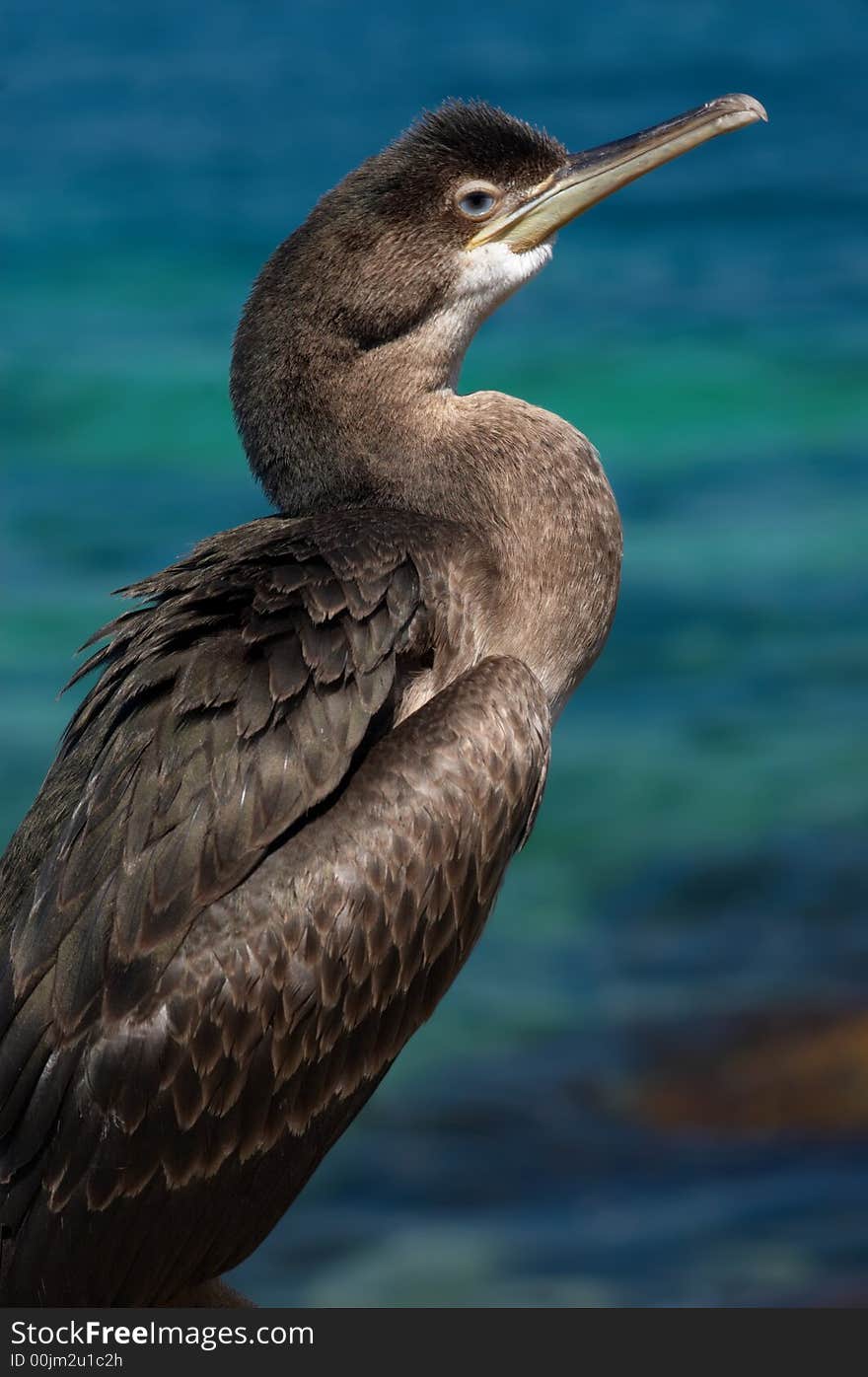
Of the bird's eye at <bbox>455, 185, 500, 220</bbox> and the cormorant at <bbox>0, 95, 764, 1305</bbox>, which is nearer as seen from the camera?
the cormorant at <bbox>0, 95, 764, 1305</bbox>

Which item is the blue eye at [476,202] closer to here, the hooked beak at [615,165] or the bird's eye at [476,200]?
the bird's eye at [476,200]

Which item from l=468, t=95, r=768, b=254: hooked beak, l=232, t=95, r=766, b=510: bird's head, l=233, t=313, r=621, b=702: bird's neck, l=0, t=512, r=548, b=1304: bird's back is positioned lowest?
l=0, t=512, r=548, b=1304: bird's back

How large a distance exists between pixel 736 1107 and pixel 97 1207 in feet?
24.8

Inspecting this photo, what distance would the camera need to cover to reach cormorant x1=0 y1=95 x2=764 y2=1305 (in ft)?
18.8

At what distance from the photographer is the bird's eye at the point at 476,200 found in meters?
6.70

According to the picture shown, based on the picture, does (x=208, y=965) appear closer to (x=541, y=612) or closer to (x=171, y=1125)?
(x=171, y=1125)

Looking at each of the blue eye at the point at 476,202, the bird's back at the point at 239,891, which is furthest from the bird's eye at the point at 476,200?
the bird's back at the point at 239,891

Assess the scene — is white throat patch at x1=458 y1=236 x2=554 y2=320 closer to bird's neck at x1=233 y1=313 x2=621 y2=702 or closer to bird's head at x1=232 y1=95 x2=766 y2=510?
bird's head at x1=232 y1=95 x2=766 y2=510

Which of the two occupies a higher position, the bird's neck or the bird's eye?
the bird's eye

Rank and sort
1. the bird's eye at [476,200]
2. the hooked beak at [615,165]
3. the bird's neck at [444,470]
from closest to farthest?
the bird's neck at [444,470] < the bird's eye at [476,200] < the hooked beak at [615,165]

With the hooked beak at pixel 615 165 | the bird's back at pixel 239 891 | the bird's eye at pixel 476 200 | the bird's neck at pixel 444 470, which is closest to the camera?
the bird's back at pixel 239 891

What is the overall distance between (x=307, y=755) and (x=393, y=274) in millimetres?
1577

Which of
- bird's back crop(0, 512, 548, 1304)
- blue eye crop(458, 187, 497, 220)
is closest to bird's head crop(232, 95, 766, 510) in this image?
blue eye crop(458, 187, 497, 220)

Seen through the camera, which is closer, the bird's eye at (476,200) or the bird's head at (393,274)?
the bird's head at (393,274)
